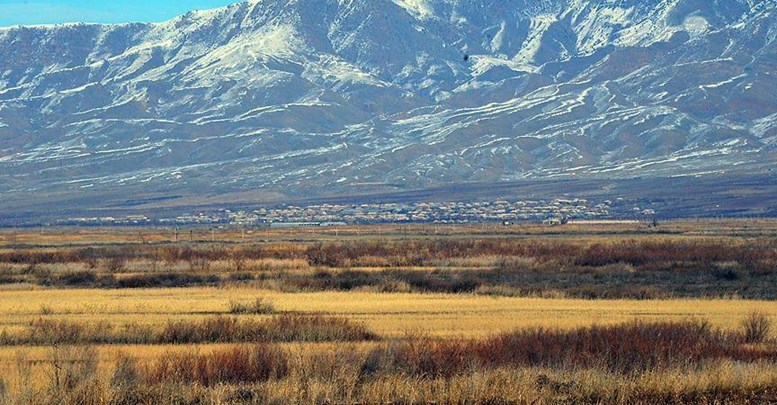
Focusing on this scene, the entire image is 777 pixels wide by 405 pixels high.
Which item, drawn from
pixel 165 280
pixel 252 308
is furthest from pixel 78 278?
pixel 252 308

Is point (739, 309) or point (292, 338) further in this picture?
point (739, 309)

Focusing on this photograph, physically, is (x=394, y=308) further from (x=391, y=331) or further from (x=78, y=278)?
(x=78, y=278)

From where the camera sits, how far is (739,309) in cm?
3778

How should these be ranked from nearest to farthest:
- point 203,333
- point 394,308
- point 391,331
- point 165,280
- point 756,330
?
1. point 756,330
2. point 203,333
3. point 391,331
4. point 394,308
5. point 165,280

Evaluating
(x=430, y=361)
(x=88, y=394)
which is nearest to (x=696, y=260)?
(x=430, y=361)

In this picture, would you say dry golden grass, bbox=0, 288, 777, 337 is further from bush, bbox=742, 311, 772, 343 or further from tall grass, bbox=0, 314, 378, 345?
bush, bbox=742, 311, 772, 343

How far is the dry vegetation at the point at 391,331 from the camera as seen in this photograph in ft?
64.6

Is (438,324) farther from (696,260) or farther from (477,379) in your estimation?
(696,260)

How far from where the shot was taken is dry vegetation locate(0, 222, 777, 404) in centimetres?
1969

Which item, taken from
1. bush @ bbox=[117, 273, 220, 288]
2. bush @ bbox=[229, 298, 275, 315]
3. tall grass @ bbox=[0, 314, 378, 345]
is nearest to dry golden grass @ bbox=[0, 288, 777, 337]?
bush @ bbox=[229, 298, 275, 315]

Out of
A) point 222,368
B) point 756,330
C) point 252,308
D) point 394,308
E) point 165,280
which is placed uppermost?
point 165,280

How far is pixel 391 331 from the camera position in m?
30.5

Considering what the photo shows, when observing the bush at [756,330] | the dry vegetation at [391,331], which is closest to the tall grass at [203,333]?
the dry vegetation at [391,331]

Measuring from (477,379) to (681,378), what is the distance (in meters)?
3.29
